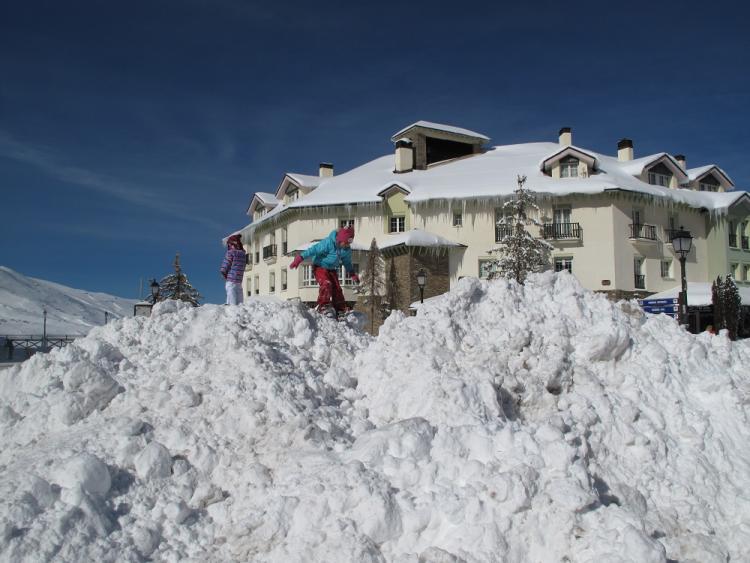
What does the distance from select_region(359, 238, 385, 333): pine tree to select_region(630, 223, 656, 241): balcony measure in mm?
12189

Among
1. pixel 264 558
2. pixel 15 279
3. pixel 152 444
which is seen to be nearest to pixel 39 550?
pixel 152 444

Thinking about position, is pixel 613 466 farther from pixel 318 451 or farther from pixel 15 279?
pixel 15 279

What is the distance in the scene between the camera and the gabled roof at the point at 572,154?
29.3 m

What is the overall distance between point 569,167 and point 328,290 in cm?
2440

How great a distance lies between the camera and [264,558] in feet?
14.3

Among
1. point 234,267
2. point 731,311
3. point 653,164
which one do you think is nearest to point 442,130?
point 653,164

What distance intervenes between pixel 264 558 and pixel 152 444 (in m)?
1.42

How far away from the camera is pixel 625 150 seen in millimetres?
35344

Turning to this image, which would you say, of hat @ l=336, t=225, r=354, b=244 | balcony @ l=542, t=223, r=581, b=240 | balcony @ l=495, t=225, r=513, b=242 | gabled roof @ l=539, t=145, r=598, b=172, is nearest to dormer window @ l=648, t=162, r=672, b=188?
gabled roof @ l=539, t=145, r=598, b=172

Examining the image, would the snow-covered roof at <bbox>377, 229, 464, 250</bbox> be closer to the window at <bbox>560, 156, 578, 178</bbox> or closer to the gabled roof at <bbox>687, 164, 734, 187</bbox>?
the window at <bbox>560, 156, 578, 178</bbox>

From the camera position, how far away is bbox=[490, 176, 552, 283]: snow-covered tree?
2611cm

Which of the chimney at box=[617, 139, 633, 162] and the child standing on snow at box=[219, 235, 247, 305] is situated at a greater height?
the chimney at box=[617, 139, 633, 162]

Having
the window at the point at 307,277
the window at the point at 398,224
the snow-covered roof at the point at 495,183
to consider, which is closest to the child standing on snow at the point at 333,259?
the snow-covered roof at the point at 495,183

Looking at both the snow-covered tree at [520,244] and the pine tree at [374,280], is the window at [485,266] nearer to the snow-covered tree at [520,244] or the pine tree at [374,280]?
the snow-covered tree at [520,244]
